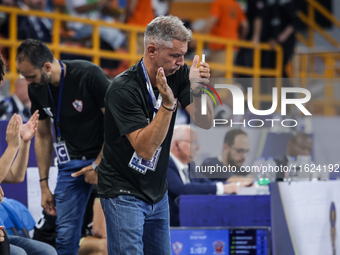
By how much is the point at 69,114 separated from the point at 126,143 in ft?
3.18

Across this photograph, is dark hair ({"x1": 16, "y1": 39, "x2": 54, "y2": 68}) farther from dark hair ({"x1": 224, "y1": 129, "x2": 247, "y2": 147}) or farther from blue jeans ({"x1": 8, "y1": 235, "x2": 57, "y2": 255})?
dark hair ({"x1": 224, "y1": 129, "x2": 247, "y2": 147})

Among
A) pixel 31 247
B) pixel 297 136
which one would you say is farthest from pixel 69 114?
pixel 297 136

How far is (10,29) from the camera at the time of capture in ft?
23.9

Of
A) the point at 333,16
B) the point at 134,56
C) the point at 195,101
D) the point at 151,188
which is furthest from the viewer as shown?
the point at 333,16

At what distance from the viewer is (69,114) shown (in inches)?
130

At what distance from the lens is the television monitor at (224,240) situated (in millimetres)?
3793

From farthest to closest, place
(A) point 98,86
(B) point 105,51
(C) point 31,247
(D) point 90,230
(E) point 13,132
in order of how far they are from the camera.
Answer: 1. (B) point 105,51
2. (D) point 90,230
3. (A) point 98,86
4. (C) point 31,247
5. (E) point 13,132

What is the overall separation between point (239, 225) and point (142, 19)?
5.43 meters

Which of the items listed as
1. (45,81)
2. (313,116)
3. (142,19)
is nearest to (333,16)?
(142,19)

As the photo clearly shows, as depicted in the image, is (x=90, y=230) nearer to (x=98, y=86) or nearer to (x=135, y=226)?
(x=98, y=86)

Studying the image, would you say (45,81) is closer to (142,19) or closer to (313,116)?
(313,116)

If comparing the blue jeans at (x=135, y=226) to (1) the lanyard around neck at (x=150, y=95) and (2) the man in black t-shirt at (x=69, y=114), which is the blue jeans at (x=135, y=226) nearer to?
(1) the lanyard around neck at (x=150, y=95)

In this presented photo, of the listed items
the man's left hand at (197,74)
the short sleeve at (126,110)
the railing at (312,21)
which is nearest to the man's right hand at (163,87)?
the short sleeve at (126,110)

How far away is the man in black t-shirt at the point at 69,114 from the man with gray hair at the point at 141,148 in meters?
0.74
